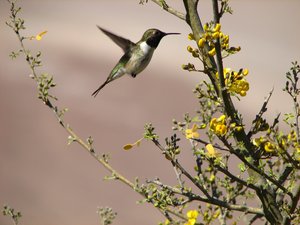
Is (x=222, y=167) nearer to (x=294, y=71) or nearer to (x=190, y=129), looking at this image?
(x=190, y=129)

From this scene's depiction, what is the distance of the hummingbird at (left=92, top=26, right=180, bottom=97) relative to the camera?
6027 millimetres

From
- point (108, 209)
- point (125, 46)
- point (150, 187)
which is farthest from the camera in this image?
point (125, 46)

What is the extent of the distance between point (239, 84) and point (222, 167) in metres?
0.55

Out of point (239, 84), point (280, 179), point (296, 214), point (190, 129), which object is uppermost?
point (239, 84)

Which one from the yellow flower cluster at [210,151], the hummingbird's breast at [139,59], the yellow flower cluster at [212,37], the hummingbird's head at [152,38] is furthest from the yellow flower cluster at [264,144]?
the hummingbird's head at [152,38]

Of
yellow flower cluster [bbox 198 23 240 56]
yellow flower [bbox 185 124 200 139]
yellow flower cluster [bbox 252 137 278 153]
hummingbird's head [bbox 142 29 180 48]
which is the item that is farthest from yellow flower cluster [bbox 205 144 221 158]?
hummingbird's head [bbox 142 29 180 48]

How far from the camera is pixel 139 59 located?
6.03 meters

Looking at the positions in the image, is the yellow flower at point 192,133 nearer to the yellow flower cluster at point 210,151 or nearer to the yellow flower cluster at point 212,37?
the yellow flower cluster at point 210,151

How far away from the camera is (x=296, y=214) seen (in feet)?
9.59

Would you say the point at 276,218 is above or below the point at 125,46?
below

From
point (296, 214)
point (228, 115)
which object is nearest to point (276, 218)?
point (296, 214)

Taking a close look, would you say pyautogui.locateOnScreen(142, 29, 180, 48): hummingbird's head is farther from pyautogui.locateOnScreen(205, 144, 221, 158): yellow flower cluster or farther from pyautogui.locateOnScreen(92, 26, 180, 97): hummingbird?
pyautogui.locateOnScreen(205, 144, 221, 158): yellow flower cluster

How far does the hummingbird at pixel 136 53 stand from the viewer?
6.03 meters

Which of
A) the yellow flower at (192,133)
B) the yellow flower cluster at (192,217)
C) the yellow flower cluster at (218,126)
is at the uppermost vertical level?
the yellow flower at (192,133)
